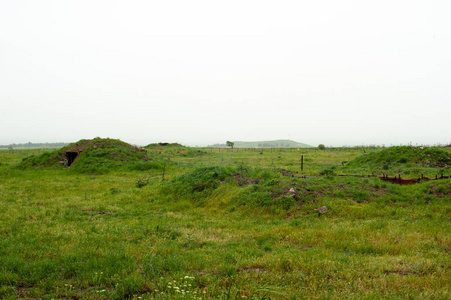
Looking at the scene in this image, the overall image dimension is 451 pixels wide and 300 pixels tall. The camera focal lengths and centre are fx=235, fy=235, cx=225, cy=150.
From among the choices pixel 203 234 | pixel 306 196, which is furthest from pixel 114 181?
pixel 306 196

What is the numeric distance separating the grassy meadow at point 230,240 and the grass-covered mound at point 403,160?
8071 mm

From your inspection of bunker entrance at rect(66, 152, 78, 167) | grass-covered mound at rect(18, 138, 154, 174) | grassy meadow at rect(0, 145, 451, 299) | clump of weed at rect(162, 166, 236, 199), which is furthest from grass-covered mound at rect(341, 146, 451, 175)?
bunker entrance at rect(66, 152, 78, 167)

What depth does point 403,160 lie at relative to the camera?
2055 centimetres

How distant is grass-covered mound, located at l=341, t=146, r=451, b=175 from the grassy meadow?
807 cm

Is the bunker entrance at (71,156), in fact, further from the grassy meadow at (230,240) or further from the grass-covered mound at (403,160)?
the grass-covered mound at (403,160)

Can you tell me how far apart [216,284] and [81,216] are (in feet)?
25.8

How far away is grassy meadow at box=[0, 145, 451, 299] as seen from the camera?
4.55 meters

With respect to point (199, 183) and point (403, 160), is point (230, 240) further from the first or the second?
point (403, 160)

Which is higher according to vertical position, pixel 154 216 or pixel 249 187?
pixel 249 187

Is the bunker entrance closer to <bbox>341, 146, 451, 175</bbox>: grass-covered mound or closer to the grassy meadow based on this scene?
the grassy meadow

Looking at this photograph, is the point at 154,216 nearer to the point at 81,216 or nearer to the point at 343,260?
the point at 81,216

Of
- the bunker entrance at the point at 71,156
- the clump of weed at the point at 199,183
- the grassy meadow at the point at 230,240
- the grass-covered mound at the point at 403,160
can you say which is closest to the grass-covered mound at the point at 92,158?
the bunker entrance at the point at 71,156

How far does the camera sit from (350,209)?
381 inches

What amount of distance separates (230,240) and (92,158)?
22.8m
